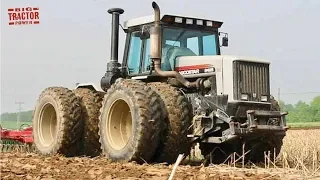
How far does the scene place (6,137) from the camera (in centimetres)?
1430

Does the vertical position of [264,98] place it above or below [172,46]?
below

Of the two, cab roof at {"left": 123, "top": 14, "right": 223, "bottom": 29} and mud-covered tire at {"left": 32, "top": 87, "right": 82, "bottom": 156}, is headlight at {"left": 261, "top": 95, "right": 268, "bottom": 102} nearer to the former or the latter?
cab roof at {"left": 123, "top": 14, "right": 223, "bottom": 29}

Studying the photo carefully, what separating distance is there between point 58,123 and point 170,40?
2.76m

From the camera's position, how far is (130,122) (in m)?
9.59

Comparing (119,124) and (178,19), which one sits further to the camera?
(178,19)

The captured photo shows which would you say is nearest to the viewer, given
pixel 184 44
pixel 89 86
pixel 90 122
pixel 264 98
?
pixel 264 98

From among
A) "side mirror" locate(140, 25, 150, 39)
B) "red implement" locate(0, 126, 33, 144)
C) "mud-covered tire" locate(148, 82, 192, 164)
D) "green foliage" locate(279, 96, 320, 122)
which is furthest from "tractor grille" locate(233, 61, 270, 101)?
"green foliage" locate(279, 96, 320, 122)

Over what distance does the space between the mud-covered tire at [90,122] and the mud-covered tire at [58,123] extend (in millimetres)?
124

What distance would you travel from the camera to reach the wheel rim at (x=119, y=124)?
30.9ft

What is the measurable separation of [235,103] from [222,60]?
80 cm

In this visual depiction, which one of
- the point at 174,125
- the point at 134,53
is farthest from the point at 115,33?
the point at 174,125

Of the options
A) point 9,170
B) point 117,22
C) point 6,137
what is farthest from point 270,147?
point 6,137

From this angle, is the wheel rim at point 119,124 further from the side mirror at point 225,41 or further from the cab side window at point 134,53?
the side mirror at point 225,41

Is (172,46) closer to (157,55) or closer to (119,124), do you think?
(157,55)
